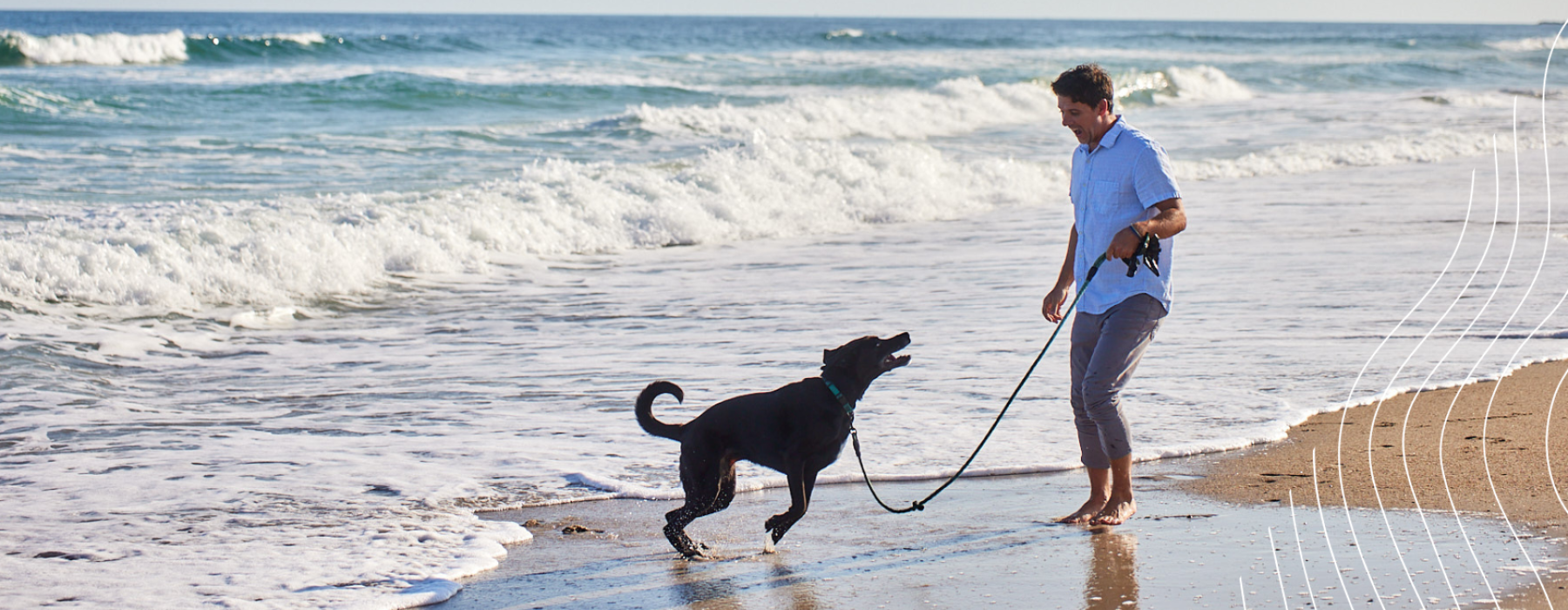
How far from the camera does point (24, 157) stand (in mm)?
15969

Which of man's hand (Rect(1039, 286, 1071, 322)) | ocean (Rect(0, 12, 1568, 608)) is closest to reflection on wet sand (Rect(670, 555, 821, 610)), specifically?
ocean (Rect(0, 12, 1568, 608))

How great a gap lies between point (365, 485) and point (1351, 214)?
11.0m

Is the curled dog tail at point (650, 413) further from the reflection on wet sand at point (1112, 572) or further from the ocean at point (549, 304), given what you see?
the reflection on wet sand at point (1112, 572)

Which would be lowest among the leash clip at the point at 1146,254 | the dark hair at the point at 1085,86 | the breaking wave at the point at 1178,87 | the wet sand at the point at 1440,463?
the breaking wave at the point at 1178,87

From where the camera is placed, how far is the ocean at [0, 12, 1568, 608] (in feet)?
16.1

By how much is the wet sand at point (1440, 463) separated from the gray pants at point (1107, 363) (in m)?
0.63

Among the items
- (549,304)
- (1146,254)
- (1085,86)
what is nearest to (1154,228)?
(1146,254)

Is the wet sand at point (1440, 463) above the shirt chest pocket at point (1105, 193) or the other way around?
the other way around

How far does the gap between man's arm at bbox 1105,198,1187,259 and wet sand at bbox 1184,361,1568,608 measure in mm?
1192

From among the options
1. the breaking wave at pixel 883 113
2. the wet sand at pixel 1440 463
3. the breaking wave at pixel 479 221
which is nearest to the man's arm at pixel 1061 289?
the wet sand at pixel 1440 463

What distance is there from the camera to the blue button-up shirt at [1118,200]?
3951 millimetres

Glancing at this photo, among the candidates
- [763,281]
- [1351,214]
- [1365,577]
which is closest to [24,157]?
[763,281]

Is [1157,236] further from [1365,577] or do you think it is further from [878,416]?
[878,416]

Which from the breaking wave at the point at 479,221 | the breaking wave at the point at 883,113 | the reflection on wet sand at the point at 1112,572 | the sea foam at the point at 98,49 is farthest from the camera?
the sea foam at the point at 98,49
